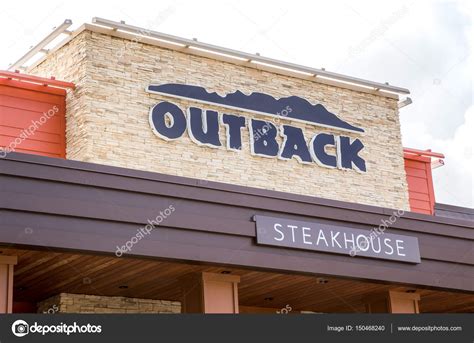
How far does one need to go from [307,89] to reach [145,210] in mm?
7111

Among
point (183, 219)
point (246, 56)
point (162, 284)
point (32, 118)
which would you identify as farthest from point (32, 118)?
point (246, 56)

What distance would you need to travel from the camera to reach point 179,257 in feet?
41.8

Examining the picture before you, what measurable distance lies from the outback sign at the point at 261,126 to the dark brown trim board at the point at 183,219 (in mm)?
3134

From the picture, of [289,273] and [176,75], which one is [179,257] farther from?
[176,75]

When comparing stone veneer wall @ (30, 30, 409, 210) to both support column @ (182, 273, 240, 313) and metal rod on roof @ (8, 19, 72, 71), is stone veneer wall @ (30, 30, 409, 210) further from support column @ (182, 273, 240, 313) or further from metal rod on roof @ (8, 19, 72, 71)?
support column @ (182, 273, 240, 313)

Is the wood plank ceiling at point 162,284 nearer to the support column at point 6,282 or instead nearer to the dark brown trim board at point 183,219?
the support column at point 6,282

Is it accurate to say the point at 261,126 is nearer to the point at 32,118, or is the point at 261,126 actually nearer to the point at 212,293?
the point at 32,118

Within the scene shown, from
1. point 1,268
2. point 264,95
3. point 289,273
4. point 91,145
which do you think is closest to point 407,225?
point 289,273

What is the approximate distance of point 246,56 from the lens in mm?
17703

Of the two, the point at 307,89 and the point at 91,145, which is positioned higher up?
the point at 307,89

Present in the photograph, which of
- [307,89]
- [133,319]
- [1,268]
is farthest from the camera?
[307,89]

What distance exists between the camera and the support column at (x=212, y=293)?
532 inches

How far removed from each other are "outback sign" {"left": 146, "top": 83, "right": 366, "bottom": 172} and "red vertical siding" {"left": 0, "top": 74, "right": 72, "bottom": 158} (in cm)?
172

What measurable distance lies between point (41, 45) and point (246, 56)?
4067 mm
